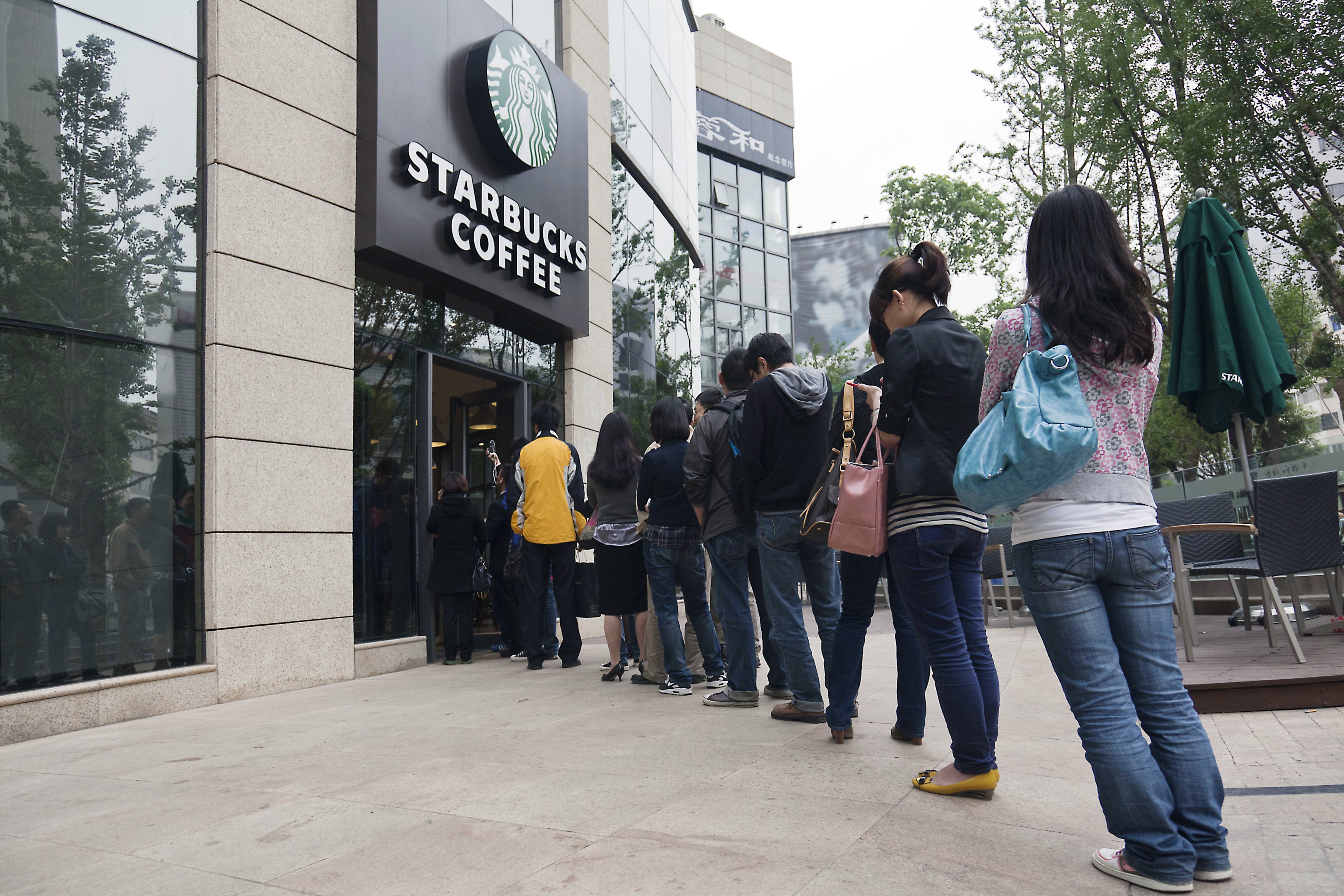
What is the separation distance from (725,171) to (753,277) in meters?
4.27

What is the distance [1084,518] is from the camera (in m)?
2.44

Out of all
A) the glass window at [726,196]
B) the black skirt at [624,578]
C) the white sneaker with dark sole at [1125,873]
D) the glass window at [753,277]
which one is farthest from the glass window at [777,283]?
the white sneaker with dark sole at [1125,873]

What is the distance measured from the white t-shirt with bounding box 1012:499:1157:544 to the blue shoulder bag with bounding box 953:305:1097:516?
0.07 metres

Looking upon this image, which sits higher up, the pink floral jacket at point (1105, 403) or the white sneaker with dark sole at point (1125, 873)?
the pink floral jacket at point (1105, 403)

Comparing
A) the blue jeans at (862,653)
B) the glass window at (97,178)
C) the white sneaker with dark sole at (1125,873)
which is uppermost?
the glass window at (97,178)

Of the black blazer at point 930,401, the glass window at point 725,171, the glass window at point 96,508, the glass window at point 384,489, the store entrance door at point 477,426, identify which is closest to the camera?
the black blazer at point 930,401

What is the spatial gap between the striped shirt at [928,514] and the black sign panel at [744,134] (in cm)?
3190

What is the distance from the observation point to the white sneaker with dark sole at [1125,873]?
2.26 m

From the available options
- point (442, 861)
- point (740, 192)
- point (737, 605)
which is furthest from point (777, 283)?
Answer: point (442, 861)

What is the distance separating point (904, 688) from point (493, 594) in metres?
5.56

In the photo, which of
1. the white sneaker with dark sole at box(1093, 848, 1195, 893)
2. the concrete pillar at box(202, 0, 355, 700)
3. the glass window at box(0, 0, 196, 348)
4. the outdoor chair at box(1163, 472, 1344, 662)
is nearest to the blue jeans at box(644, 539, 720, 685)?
the concrete pillar at box(202, 0, 355, 700)

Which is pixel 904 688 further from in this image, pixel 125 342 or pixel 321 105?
pixel 321 105

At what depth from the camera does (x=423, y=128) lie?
834 cm

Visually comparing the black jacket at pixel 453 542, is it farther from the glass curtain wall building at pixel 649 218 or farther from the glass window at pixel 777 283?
the glass window at pixel 777 283
